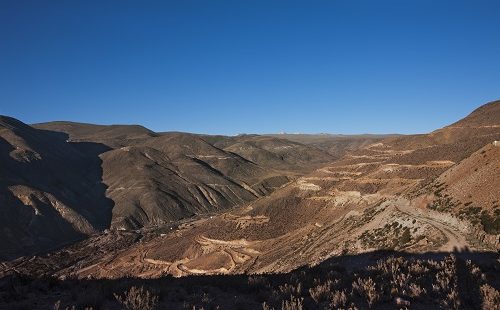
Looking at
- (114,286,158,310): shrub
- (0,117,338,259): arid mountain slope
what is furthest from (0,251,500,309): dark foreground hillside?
(0,117,338,259): arid mountain slope

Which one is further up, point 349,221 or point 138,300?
point 138,300

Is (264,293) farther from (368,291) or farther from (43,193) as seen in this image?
(43,193)

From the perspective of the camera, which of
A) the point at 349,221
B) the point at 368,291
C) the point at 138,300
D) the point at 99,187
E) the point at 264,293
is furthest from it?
the point at 99,187

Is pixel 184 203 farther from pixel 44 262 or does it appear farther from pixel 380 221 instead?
pixel 380 221

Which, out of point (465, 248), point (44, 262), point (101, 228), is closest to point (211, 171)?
point (101, 228)

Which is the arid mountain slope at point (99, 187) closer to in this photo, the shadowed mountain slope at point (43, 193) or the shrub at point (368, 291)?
the shadowed mountain slope at point (43, 193)

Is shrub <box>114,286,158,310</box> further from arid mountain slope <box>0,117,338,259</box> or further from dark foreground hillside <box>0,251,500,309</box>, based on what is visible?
arid mountain slope <box>0,117,338,259</box>

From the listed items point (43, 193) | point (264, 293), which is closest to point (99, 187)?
point (43, 193)

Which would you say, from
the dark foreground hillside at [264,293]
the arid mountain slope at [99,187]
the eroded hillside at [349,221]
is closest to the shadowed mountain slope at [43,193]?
the arid mountain slope at [99,187]
